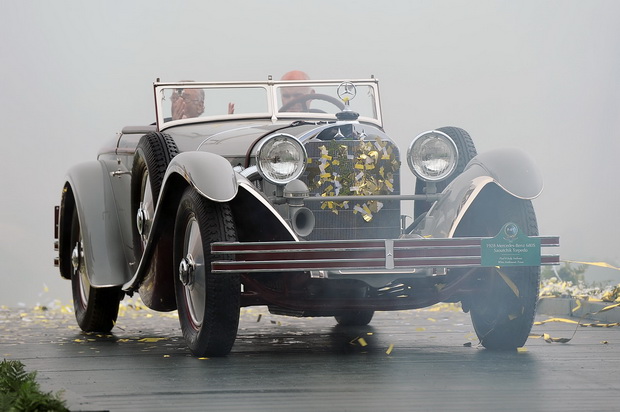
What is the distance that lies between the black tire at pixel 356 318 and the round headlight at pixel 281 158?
305 centimetres

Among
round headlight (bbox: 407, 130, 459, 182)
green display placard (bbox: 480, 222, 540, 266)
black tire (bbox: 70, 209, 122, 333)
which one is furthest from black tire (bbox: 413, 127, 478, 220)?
black tire (bbox: 70, 209, 122, 333)

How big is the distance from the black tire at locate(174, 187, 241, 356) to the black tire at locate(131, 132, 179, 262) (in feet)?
1.72

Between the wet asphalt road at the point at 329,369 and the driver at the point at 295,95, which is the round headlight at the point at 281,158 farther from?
the driver at the point at 295,95

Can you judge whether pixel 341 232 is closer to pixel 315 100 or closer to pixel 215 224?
pixel 215 224

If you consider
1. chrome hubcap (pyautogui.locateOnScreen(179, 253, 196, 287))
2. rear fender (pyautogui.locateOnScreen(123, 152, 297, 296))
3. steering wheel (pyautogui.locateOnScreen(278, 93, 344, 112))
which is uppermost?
steering wheel (pyautogui.locateOnScreen(278, 93, 344, 112))

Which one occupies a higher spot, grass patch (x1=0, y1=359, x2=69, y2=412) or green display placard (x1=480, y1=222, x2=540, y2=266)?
green display placard (x1=480, y1=222, x2=540, y2=266)

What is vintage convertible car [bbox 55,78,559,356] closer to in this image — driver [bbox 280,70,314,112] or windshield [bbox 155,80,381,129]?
windshield [bbox 155,80,381,129]

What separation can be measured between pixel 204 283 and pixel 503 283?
1.78 m

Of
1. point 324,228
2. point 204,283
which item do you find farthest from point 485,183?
point 204,283

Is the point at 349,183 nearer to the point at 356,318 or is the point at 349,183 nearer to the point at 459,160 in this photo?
the point at 459,160

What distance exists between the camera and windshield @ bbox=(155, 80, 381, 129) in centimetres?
877

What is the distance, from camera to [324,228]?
23.5 feet

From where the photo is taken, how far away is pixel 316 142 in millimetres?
7199

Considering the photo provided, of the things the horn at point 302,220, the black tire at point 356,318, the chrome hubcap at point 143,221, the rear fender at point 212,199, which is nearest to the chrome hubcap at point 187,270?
the rear fender at point 212,199
